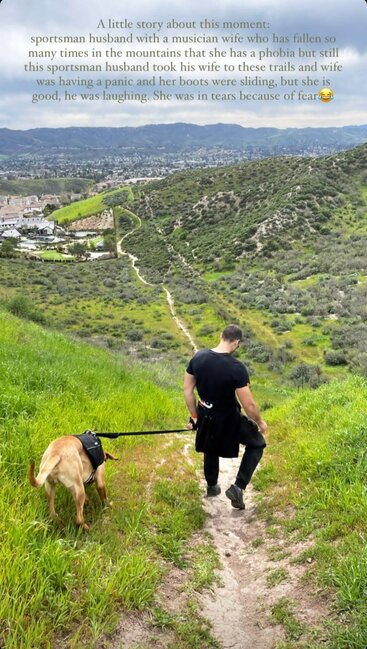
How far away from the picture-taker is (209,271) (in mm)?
56469

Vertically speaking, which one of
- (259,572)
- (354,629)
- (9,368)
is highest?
(9,368)

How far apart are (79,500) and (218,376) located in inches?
69.7

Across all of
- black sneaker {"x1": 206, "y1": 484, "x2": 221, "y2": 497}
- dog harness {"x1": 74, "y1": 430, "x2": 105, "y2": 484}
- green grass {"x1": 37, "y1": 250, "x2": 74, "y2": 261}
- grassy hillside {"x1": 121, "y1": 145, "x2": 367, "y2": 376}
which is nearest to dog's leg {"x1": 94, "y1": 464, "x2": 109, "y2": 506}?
dog harness {"x1": 74, "y1": 430, "x2": 105, "y2": 484}

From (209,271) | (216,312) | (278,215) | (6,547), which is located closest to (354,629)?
(6,547)

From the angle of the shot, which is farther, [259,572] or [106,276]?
[106,276]

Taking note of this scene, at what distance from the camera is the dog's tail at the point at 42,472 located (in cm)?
332

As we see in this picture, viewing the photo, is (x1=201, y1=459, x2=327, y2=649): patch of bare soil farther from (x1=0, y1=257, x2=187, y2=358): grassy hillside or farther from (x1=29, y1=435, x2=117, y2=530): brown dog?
(x1=0, y1=257, x2=187, y2=358): grassy hillside

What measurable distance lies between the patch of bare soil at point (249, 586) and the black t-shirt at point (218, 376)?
4.50ft

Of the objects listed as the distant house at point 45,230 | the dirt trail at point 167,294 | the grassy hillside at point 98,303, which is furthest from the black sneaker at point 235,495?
the distant house at point 45,230

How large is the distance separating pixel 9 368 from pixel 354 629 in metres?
5.37

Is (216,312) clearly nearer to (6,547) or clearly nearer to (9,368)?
(9,368)

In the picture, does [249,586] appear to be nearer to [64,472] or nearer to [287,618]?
[287,618]

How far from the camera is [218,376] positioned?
4.56m

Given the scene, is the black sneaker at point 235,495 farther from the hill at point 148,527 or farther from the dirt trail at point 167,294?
the dirt trail at point 167,294
